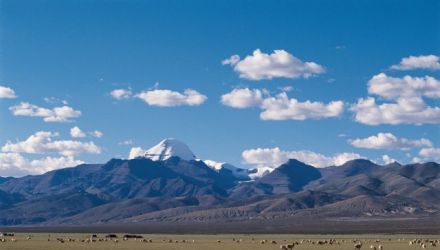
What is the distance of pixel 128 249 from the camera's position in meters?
79.2

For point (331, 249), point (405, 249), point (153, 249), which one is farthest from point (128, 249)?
point (405, 249)

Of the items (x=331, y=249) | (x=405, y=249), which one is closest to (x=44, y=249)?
(x=331, y=249)

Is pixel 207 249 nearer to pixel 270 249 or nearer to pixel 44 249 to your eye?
pixel 270 249

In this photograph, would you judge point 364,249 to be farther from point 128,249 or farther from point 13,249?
point 13,249

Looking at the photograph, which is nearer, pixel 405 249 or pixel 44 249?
pixel 44 249

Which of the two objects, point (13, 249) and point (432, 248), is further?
point (432, 248)

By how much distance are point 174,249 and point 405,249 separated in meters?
26.2

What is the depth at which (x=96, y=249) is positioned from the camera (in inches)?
3000

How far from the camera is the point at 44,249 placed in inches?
2913

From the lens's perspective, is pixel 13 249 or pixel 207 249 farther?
pixel 207 249

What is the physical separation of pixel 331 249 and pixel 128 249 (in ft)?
74.8

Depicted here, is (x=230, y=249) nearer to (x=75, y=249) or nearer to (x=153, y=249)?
(x=153, y=249)

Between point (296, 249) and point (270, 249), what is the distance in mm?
2866

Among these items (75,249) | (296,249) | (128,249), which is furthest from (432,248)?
(75,249)
